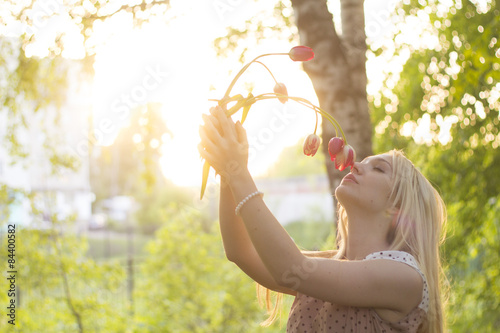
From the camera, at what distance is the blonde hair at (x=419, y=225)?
4.79 ft

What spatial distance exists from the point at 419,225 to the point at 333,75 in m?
1.42

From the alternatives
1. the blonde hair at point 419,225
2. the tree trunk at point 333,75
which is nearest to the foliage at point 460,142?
the tree trunk at point 333,75

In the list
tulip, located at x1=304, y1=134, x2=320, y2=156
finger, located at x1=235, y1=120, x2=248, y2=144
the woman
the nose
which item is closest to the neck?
the woman

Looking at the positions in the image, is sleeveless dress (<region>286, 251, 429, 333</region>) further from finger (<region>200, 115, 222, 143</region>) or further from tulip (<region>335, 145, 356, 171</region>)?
finger (<region>200, 115, 222, 143</region>)

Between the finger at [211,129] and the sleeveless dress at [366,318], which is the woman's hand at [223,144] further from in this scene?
the sleeveless dress at [366,318]

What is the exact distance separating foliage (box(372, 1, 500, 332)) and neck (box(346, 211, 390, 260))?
2.86 meters

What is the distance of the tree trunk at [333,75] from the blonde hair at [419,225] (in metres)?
1.24

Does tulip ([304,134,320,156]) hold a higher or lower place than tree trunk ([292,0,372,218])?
lower

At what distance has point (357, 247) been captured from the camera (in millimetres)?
1505

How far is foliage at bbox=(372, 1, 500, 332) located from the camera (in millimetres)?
4188

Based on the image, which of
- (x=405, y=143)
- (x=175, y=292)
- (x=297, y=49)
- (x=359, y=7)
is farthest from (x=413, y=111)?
(x=297, y=49)

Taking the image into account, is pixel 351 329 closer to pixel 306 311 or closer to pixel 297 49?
pixel 306 311

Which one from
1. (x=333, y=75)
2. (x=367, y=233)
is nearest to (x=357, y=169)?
(x=367, y=233)

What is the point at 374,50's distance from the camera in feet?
15.1
